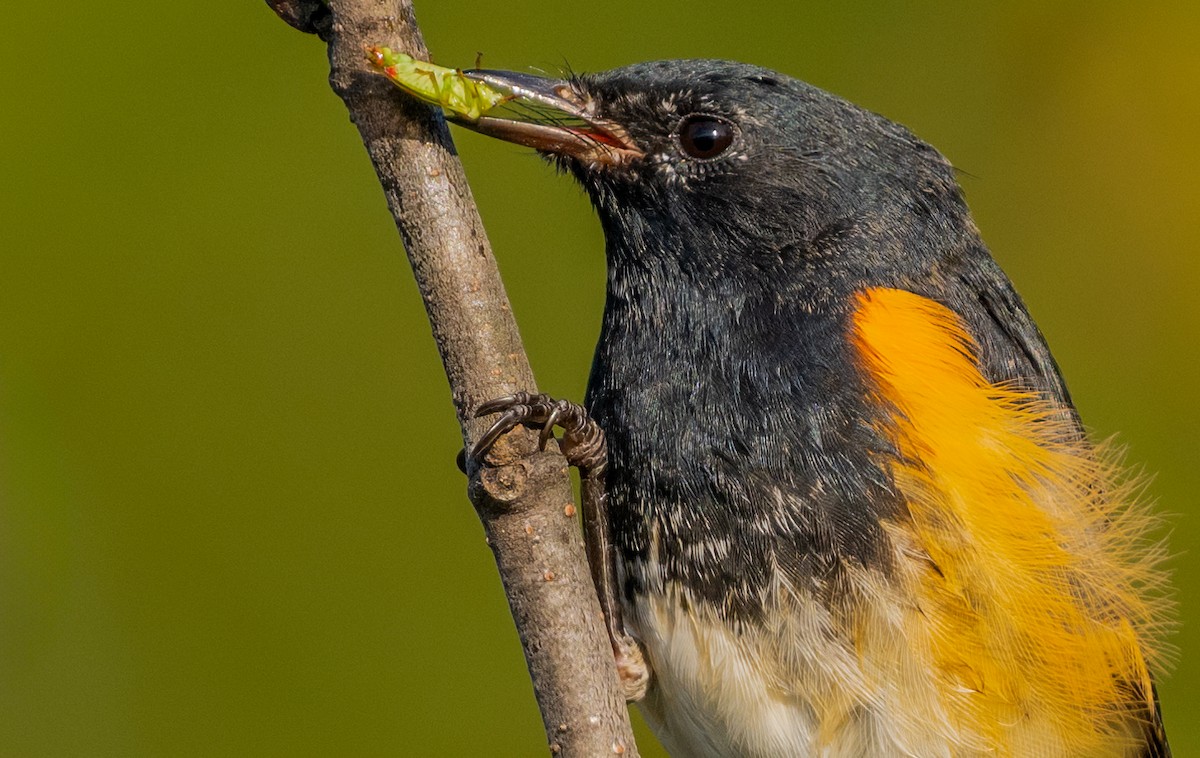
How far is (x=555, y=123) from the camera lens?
3334mm

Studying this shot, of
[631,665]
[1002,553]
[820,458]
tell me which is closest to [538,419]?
[820,458]

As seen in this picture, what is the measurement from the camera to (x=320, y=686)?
477 cm

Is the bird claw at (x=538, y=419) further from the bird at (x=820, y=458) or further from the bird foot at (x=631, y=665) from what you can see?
the bird foot at (x=631, y=665)

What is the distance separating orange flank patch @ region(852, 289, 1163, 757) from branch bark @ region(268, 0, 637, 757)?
777 mm

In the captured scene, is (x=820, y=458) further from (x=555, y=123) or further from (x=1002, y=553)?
(x=555, y=123)

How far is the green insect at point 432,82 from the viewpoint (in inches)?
99.0

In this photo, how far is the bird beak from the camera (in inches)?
122

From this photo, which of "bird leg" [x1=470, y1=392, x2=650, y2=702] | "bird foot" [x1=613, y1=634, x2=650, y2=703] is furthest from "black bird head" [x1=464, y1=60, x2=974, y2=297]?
"bird foot" [x1=613, y1=634, x2=650, y2=703]

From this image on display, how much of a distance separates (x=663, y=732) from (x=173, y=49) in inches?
113

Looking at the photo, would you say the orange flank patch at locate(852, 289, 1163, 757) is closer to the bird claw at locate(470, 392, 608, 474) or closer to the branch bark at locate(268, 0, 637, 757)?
the bird claw at locate(470, 392, 608, 474)

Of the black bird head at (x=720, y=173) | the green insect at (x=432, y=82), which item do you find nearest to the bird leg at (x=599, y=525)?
the black bird head at (x=720, y=173)

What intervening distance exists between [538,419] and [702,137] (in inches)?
38.7

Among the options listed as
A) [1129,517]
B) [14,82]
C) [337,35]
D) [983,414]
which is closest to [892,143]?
[983,414]

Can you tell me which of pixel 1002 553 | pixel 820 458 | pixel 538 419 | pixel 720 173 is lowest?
pixel 1002 553
